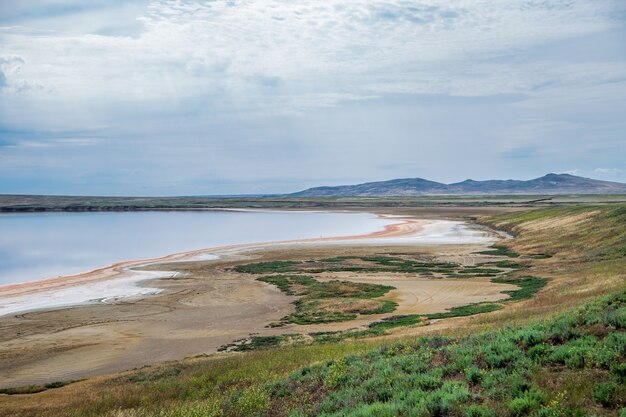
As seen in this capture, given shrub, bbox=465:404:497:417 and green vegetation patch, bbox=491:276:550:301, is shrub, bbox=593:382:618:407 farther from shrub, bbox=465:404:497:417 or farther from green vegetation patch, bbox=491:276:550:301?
green vegetation patch, bbox=491:276:550:301

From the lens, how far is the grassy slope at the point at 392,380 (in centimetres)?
833

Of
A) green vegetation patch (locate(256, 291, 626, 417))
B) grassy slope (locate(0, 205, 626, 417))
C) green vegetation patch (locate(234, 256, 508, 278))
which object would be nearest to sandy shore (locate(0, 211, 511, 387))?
green vegetation patch (locate(234, 256, 508, 278))

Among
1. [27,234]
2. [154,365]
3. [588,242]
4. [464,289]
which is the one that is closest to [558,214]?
[588,242]

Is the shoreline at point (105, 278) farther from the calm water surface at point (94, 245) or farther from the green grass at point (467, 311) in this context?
the green grass at point (467, 311)

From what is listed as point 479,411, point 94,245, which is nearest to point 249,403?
point 479,411

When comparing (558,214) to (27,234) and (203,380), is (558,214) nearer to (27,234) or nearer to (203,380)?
(203,380)

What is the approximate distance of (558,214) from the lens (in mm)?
65938

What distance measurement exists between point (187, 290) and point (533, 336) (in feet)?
92.7

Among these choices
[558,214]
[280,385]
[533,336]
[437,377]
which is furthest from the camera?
[558,214]

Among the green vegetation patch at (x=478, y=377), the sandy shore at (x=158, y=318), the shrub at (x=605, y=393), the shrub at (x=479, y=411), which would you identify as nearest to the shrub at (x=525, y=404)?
→ the green vegetation patch at (x=478, y=377)

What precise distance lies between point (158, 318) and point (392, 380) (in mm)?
20132

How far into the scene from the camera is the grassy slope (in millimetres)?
8331

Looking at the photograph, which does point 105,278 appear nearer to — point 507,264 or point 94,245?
point 94,245

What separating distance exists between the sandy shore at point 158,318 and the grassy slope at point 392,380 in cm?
382
